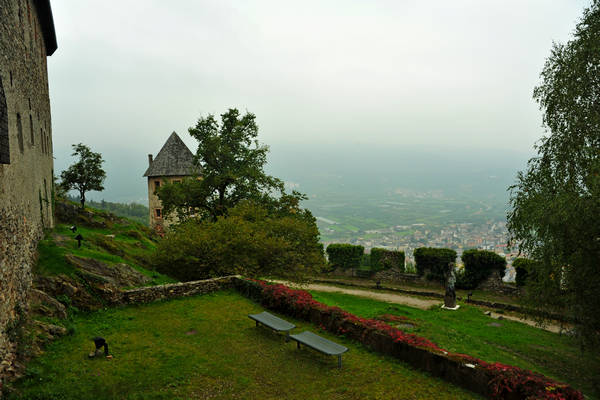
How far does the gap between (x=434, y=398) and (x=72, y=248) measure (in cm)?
1493

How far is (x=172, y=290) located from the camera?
15461mm

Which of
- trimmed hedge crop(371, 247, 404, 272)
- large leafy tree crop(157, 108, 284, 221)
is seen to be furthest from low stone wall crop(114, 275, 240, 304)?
trimmed hedge crop(371, 247, 404, 272)

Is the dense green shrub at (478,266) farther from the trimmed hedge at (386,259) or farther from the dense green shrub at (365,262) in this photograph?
the dense green shrub at (365,262)

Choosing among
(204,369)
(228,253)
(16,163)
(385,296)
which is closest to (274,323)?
(204,369)

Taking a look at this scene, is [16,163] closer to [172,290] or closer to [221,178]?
[172,290]

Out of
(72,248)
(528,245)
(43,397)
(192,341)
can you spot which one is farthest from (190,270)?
(528,245)

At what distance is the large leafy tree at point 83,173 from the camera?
3172cm

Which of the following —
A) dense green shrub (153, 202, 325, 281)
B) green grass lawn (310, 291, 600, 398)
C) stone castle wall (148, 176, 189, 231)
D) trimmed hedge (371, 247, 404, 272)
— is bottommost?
green grass lawn (310, 291, 600, 398)

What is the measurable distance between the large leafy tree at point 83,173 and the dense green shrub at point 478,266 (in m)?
32.6

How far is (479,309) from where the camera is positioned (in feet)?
77.6

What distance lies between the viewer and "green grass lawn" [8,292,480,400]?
8500 millimetres

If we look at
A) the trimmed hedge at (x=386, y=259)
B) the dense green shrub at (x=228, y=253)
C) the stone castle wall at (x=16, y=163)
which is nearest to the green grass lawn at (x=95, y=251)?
the stone castle wall at (x=16, y=163)

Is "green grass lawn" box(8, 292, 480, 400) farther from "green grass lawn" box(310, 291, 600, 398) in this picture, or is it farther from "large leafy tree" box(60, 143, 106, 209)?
"large leafy tree" box(60, 143, 106, 209)

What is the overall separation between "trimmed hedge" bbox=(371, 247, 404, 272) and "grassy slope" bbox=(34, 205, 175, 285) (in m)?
20.0
